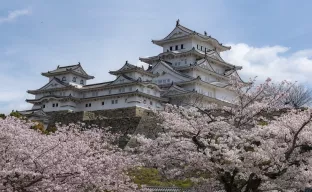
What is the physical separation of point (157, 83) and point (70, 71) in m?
8.34

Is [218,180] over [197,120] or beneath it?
beneath

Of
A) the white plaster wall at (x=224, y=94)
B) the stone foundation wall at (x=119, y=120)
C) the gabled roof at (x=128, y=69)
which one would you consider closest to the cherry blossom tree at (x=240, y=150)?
the stone foundation wall at (x=119, y=120)

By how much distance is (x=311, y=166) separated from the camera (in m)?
10.9

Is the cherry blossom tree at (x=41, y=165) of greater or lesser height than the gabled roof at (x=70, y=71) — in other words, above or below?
below

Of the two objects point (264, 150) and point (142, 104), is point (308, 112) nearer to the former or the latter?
point (264, 150)

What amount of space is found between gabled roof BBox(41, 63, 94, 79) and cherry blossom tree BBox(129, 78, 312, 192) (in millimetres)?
30102

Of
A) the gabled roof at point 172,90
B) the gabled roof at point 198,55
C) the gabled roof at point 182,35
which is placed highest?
the gabled roof at point 182,35

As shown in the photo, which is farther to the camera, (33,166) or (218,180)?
(218,180)

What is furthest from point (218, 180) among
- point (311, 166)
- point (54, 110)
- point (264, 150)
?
point (54, 110)

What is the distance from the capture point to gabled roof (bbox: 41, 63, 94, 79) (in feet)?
137

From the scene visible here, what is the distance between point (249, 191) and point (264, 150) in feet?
4.04

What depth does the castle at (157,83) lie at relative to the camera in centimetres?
3684

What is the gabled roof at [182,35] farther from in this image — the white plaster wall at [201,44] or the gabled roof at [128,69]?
the gabled roof at [128,69]

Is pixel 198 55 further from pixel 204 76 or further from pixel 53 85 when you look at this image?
pixel 53 85
